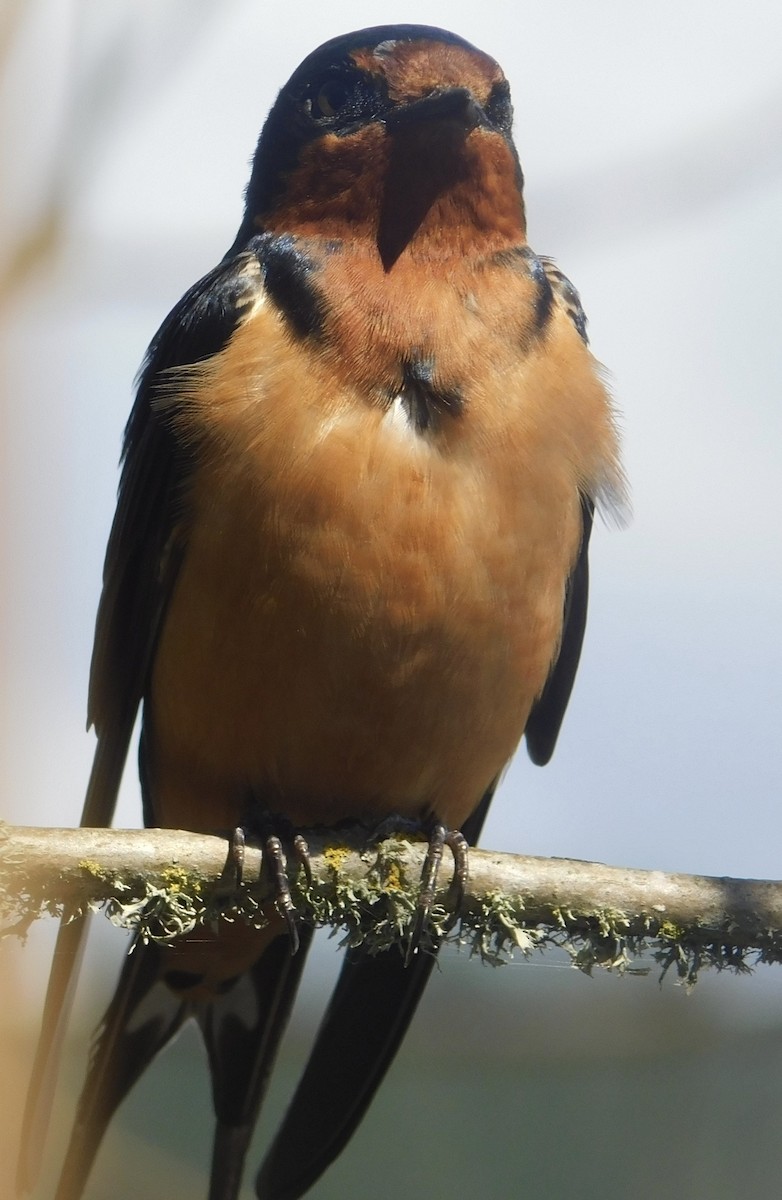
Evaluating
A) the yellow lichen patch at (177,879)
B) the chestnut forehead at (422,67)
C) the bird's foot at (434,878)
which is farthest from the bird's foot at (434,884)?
the chestnut forehead at (422,67)

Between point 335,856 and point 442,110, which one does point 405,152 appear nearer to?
point 442,110

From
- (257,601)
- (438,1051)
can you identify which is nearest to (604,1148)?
(438,1051)

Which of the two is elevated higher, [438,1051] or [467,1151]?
[438,1051]

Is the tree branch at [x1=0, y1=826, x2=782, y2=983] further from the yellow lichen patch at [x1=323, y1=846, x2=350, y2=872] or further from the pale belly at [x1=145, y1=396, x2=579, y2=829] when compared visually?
the pale belly at [x1=145, y1=396, x2=579, y2=829]

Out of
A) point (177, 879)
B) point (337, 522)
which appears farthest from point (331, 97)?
point (177, 879)

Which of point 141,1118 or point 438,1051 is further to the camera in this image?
point 438,1051

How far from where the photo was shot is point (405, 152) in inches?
125

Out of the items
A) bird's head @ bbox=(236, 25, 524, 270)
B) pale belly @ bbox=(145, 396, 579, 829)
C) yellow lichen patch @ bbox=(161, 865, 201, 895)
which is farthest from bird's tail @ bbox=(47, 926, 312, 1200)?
bird's head @ bbox=(236, 25, 524, 270)

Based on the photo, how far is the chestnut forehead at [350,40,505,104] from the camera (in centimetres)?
A: 322

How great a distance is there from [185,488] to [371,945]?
117 centimetres

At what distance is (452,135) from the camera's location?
124 inches

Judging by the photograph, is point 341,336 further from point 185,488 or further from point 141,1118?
point 141,1118

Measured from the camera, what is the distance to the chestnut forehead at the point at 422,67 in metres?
3.22

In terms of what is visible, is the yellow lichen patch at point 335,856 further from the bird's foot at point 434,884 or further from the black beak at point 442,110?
the black beak at point 442,110
